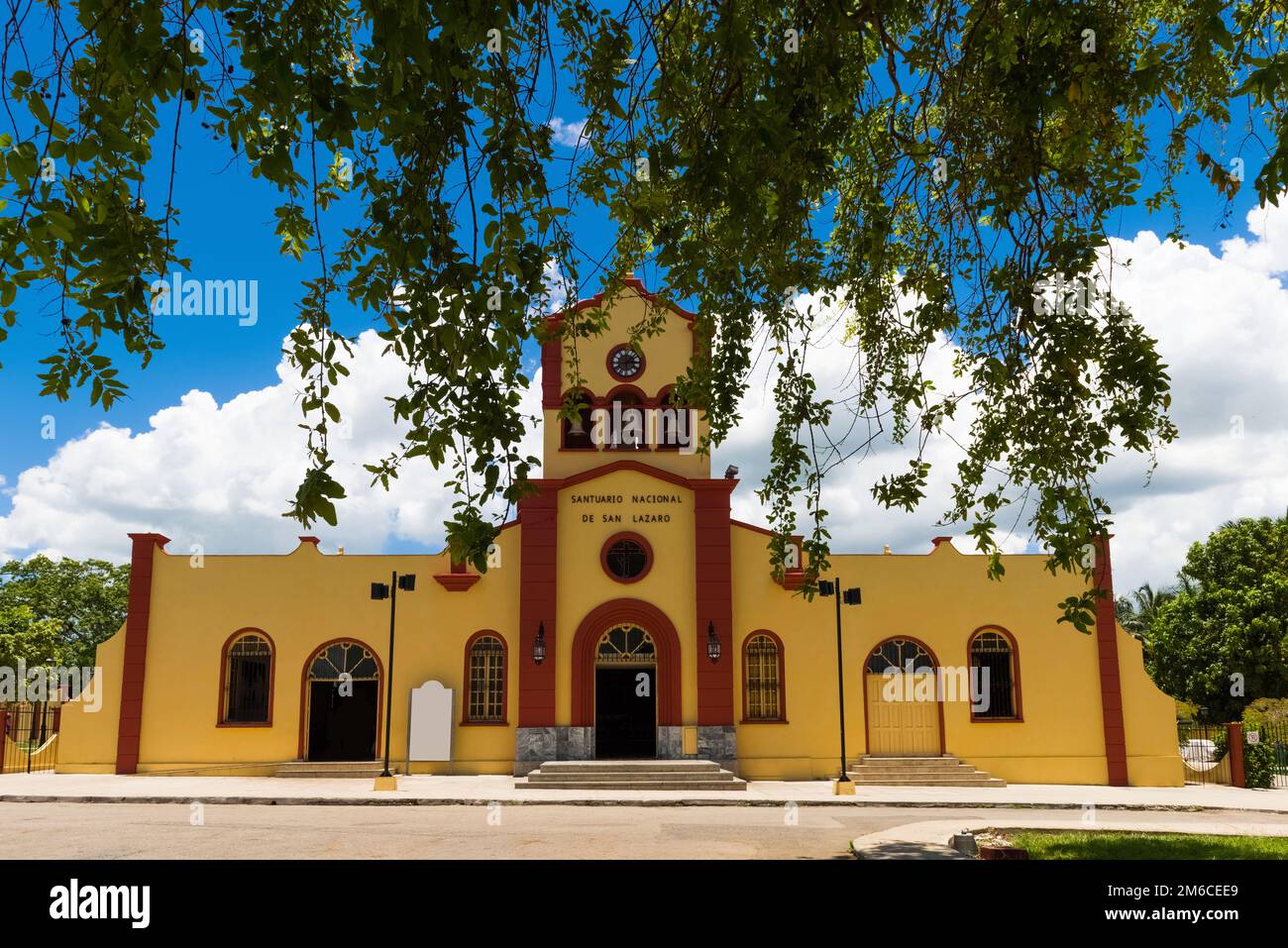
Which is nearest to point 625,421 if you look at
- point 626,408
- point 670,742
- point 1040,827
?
point 626,408

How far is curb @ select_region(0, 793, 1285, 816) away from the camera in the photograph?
647 inches

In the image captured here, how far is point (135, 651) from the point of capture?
21.5 m

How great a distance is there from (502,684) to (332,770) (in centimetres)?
397

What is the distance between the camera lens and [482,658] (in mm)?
21594

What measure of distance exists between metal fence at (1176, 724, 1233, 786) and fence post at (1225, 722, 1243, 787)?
189mm

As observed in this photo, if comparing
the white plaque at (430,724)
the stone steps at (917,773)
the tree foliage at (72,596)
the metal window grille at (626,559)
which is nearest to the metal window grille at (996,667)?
the stone steps at (917,773)

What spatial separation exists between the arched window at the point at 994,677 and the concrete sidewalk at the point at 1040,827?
4.92 m

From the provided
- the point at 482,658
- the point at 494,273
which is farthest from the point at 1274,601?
the point at 494,273

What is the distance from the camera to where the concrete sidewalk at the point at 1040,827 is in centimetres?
1081

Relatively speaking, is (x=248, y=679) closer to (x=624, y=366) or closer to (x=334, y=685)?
(x=334, y=685)

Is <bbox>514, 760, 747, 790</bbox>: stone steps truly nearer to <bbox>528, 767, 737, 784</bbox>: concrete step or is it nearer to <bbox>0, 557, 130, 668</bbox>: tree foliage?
<bbox>528, 767, 737, 784</bbox>: concrete step

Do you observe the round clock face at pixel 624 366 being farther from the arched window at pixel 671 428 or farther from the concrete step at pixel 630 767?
the concrete step at pixel 630 767
